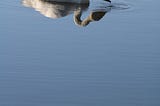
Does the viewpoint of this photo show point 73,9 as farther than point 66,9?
Yes

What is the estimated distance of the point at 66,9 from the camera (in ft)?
55.6

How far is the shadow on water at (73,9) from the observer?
15984 millimetres

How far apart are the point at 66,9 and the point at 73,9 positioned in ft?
0.94

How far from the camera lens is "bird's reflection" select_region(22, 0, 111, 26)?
1596 centimetres

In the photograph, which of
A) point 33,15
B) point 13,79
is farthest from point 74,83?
point 33,15

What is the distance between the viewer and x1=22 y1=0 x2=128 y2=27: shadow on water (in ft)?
52.4

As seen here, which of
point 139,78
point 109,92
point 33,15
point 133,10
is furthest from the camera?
point 133,10

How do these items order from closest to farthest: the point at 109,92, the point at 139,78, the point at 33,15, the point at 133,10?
the point at 109,92, the point at 139,78, the point at 33,15, the point at 133,10

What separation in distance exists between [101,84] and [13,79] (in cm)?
147

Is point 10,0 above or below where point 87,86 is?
above

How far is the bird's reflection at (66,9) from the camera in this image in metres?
→ 16.0

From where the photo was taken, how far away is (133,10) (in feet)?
56.2

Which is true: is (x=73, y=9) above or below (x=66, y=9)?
above

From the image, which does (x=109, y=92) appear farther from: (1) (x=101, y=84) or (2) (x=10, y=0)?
(2) (x=10, y=0)
